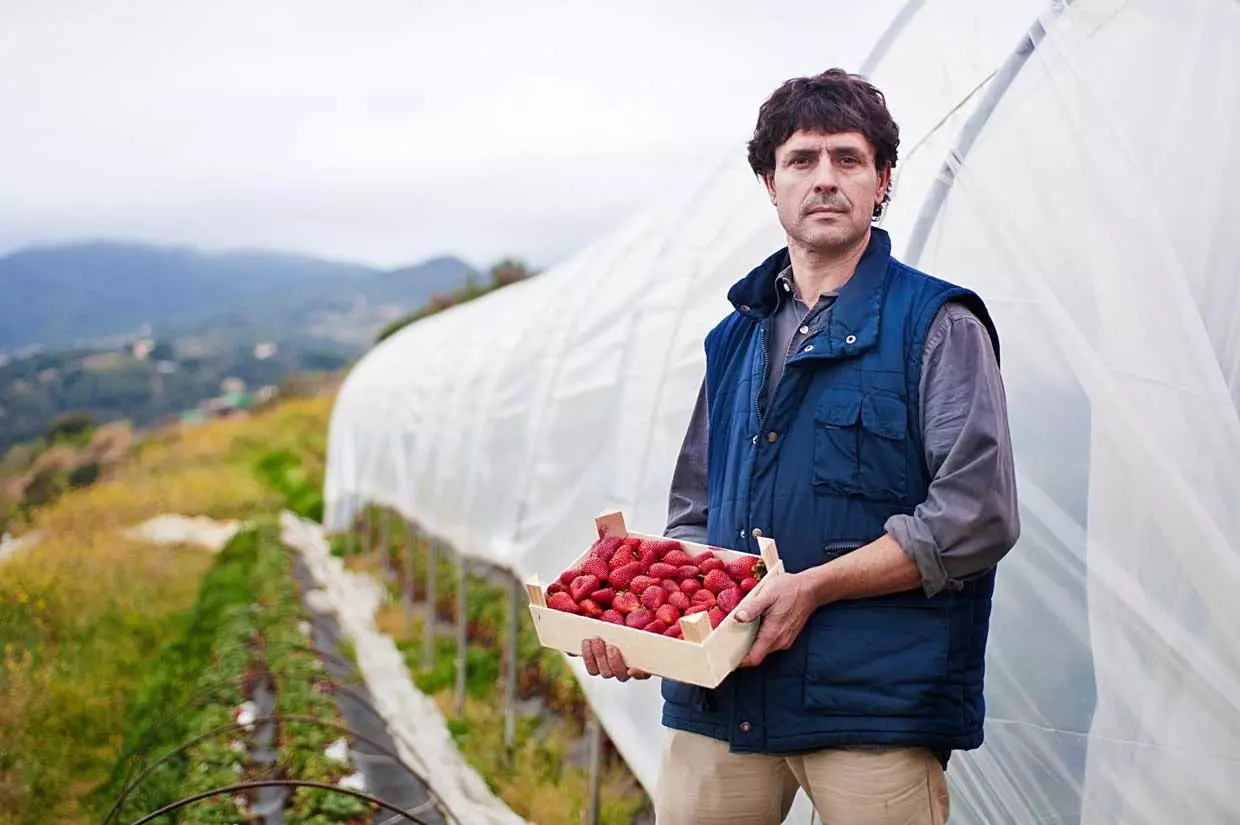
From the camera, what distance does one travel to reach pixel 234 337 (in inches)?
3401

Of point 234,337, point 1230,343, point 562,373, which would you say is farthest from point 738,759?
point 234,337

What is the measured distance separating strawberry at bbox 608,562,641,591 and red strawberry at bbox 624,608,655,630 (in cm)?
15

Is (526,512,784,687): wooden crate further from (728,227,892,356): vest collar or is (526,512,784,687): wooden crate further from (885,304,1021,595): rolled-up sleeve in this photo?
(728,227,892,356): vest collar

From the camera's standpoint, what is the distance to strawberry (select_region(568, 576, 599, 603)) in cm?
237

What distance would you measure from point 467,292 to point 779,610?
32.0 meters

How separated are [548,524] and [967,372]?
12.9 ft

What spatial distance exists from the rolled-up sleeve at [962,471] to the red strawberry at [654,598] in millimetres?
506

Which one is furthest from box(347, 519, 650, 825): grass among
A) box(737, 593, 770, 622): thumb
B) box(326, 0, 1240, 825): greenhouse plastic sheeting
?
box(737, 593, 770, 622): thumb

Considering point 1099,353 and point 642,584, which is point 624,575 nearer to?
point 642,584

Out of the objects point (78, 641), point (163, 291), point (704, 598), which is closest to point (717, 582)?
point (704, 598)

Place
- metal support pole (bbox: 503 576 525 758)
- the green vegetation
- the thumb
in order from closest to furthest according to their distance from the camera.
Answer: the thumb → metal support pole (bbox: 503 576 525 758) → the green vegetation

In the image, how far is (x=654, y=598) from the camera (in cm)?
227

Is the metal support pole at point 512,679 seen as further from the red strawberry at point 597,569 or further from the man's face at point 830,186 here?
the man's face at point 830,186

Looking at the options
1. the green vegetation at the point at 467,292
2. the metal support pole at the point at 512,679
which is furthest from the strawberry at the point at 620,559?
the green vegetation at the point at 467,292
